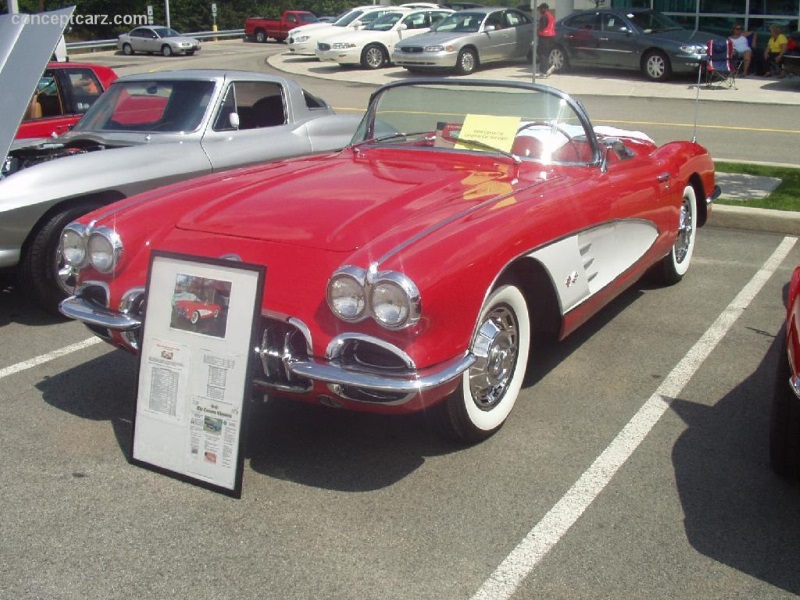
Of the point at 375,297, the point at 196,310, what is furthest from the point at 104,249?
the point at 375,297

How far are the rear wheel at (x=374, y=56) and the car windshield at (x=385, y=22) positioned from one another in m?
0.74

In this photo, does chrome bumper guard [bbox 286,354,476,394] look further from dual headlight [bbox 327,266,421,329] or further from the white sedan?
the white sedan

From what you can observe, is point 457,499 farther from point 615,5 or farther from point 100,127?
point 615,5

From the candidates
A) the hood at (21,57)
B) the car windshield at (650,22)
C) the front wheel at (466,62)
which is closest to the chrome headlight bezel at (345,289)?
the hood at (21,57)

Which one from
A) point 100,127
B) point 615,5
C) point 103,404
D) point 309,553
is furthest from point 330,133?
point 615,5

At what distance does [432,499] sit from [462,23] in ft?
71.5

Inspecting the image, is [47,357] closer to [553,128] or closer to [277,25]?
[553,128]

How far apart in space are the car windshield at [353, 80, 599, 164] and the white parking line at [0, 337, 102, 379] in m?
2.03

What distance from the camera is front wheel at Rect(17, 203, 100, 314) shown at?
19.8 ft

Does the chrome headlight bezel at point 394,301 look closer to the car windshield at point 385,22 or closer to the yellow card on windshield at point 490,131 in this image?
the yellow card on windshield at point 490,131

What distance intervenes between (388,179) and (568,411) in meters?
1.43

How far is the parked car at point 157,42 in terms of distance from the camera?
37219mm

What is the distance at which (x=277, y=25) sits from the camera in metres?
44.3

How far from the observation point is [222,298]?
12.1 ft
